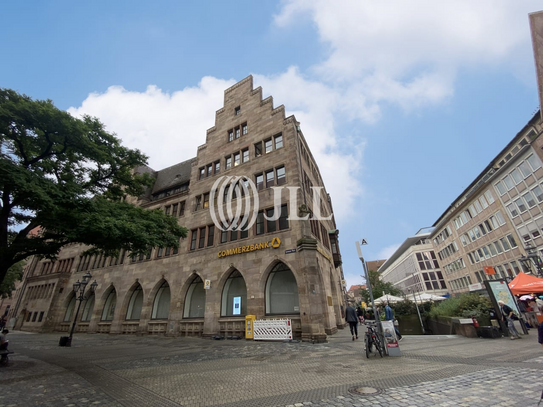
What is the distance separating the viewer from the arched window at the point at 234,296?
1919 cm

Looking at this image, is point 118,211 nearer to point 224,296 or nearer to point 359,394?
point 224,296

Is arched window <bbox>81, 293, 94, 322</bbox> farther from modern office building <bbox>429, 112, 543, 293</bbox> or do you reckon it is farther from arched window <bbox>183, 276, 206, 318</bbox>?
modern office building <bbox>429, 112, 543, 293</bbox>

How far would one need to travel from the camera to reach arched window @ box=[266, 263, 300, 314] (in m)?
17.5

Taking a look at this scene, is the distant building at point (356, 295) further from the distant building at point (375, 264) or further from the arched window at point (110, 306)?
the arched window at point (110, 306)

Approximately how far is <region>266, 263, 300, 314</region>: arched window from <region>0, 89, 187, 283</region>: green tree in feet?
27.7

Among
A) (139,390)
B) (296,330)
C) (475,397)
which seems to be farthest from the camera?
(296,330)

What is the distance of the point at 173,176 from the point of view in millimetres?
31641

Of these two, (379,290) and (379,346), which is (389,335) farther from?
(379,290)

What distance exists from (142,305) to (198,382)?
21092 millimetres

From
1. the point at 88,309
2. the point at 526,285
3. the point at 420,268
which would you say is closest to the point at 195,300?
the point at 88,309

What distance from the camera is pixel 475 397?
4.93m

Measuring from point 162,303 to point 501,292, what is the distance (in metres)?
25.3

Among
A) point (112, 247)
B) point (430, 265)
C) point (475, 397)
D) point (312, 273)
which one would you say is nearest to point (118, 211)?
point (112, 247)

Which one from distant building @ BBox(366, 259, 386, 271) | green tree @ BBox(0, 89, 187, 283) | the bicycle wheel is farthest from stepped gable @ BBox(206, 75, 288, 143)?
distant building @ BBox(366, 259, 386, 271)
